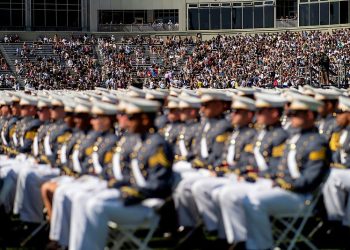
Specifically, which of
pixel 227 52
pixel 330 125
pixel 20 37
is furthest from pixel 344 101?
pixel 20 37

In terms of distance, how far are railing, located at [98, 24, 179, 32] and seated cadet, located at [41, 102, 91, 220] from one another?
5926 centimetres

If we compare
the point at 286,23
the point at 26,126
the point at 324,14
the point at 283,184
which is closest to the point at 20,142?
the point at 26,126

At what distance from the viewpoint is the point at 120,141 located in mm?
10406

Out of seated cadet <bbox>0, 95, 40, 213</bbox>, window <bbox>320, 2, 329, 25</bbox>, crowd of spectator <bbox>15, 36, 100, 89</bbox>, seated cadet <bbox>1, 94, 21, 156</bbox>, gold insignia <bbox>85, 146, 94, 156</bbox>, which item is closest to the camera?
gold insignia <bbox>85, 146, 94, 156</bbox>

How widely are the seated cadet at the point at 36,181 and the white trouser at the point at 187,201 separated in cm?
184

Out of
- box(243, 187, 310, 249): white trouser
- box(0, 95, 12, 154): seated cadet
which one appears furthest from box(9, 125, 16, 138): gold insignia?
box(243, 187, 310, 249): white trouser

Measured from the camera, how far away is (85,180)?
11125 millimetres

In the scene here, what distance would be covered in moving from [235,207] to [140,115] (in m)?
1.52

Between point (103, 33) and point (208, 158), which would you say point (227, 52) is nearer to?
point (103, 33)

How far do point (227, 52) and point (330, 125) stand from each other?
51.5m

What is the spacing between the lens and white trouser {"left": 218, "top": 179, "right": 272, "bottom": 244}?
33.4 ft

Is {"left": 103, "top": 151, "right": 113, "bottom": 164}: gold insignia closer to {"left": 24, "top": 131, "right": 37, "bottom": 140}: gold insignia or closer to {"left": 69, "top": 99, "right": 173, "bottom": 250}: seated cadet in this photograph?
{"left": 69, "top": 99, "right": 173, "bottom": 250}: seated cadet

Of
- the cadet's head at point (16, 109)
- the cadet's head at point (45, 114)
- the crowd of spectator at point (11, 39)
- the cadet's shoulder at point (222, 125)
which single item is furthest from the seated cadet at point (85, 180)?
the crowd of spectator at point (11, 39)

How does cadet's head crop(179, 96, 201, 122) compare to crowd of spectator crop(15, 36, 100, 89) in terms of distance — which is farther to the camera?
crowd of spectator crop(15, 36, 100, 89)
